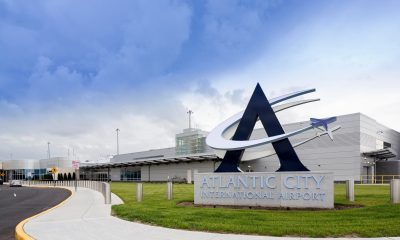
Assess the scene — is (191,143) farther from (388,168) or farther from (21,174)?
(21,174)

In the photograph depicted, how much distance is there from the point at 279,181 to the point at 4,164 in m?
129

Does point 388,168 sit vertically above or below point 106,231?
below

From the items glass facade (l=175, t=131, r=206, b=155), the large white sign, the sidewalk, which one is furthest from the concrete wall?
the sidewalk

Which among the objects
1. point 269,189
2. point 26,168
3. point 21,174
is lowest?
point 21,174

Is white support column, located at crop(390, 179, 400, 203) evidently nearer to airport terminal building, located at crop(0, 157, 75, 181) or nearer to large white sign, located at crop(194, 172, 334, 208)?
large white sign, located at crop(194, 172, 334, 208)

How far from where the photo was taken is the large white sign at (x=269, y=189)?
49.0ft

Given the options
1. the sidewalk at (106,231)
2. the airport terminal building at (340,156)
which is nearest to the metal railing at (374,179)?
the airport terminal building at (340,156)

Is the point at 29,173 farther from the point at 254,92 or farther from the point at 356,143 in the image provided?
the point at 254,92

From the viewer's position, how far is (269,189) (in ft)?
51.3

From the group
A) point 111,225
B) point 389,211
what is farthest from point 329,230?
point 111,225

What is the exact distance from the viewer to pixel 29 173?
412 ft

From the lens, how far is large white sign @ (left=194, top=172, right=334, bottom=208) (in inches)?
588

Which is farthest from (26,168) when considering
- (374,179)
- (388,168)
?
(388,168)

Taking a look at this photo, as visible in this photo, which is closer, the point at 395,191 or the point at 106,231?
the point at 106,231
